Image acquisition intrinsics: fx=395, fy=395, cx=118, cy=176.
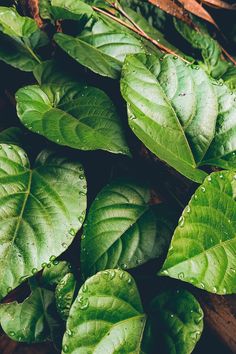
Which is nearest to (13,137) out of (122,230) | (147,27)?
(122,230)

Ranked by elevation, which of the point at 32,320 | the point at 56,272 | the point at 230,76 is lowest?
the point at 32,320

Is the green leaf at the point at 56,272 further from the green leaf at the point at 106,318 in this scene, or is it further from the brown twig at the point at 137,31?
the brown twig at the point at 137,31

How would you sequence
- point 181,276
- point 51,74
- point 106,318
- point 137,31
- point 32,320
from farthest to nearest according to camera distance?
point 137,31, point 51,74, point 32,320, point 106,318, point 181,276

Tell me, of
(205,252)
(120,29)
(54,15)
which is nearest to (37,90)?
(54,15)

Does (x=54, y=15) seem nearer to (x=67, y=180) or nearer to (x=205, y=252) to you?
(x=67, y=180)

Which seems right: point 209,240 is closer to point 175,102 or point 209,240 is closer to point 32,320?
point 175,102

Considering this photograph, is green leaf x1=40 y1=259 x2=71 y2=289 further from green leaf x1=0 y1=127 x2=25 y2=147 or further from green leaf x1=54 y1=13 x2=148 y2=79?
green leaf x1=54 y1=13 x2=148 y2=79
